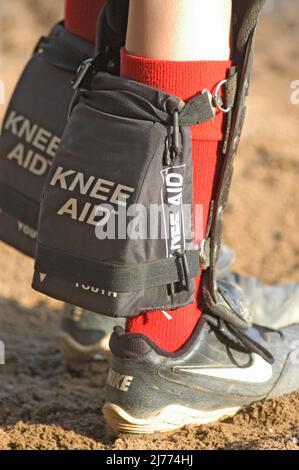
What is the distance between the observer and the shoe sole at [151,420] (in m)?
1.65

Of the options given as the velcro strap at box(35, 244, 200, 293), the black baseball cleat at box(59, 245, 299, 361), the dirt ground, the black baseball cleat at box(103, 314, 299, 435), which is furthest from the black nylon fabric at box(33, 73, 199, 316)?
the black baseball cleat at box(59, 245, 299, 361)

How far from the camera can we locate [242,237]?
9.59 ft

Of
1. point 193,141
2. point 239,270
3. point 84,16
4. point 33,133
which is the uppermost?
point 84,16

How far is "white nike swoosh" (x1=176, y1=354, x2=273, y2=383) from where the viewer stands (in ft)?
5.56

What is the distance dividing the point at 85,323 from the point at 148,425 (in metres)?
0.45

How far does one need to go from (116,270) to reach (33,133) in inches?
22.6

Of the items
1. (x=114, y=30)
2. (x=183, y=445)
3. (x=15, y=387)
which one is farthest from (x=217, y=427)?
(x=114, y=30)

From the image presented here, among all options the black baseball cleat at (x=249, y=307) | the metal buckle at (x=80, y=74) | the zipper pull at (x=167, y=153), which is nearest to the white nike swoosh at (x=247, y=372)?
the black baseball cleat at (x=249, y=307)

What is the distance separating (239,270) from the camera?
275cm

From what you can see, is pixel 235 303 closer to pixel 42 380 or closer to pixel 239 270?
pixel 42 380

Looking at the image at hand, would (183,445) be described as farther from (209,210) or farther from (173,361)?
(209,210)

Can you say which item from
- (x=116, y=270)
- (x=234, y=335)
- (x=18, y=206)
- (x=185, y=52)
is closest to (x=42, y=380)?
(x=18, y=206)

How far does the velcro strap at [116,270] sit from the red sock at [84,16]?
609 millimetres

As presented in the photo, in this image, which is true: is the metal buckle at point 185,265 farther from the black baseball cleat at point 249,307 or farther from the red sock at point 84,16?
the red sock at point 84,16
